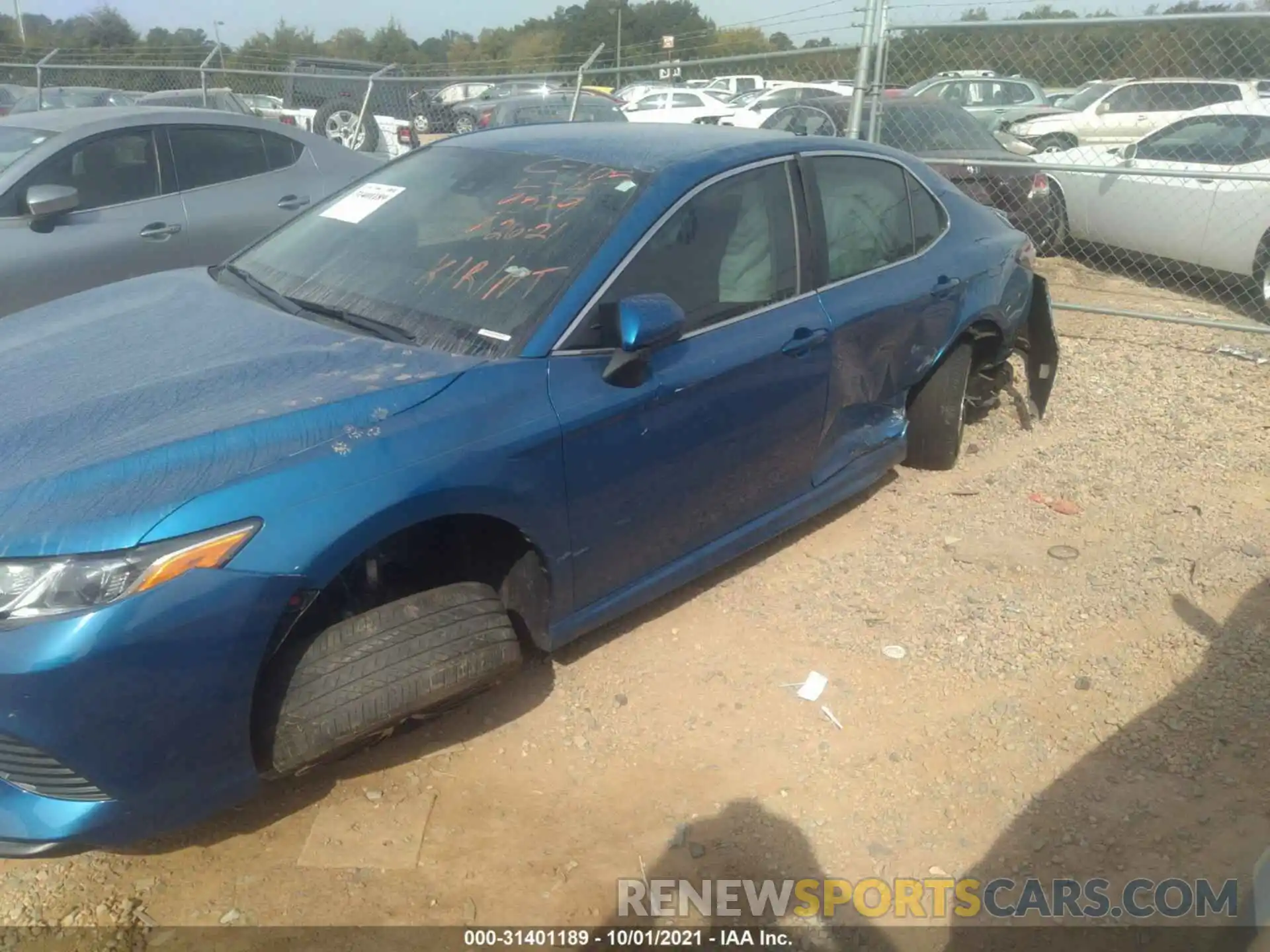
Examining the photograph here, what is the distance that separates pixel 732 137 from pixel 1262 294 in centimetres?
626

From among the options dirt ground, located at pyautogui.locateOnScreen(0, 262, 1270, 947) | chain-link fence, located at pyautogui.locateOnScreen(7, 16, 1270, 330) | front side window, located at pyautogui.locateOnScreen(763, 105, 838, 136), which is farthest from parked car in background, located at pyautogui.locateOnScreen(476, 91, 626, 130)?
dirt ground, located at pyautogui.locateOnScreen(0, 262, 1270, 947)

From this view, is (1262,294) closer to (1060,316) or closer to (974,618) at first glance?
(1060,316)

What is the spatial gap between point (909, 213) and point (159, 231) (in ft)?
13.9

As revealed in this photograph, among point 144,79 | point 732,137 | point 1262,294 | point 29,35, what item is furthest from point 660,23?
point 732,137

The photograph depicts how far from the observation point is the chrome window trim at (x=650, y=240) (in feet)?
9.62

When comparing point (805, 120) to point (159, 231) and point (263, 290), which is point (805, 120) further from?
point (263, 290)

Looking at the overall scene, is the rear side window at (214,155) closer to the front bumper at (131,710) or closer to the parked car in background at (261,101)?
the front bumper at (131,710)

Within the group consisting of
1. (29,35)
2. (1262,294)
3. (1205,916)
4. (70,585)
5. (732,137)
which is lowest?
(1205,916)

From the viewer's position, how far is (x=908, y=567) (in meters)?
4.17

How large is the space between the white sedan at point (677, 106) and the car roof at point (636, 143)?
1791 centimetres

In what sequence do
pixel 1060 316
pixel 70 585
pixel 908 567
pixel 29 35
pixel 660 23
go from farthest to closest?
pixel 660 23, pixel 29 35, pixel 1060 316, pixel 908 567, pixel 70 585

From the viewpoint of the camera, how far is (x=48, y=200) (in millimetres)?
5312

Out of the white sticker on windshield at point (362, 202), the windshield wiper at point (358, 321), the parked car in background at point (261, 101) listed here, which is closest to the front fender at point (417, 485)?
the windshield wiper at point (358, 321)

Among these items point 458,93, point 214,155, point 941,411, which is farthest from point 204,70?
point 941,411
